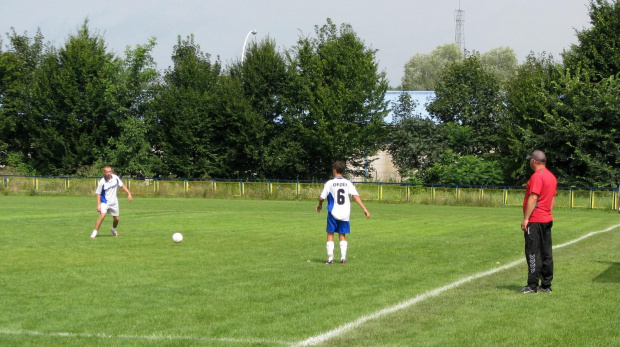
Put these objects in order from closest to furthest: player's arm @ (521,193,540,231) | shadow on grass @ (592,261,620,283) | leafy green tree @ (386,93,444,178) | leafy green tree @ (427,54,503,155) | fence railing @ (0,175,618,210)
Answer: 1. player's arm @ (521,193,540,231)
2. shadow on grass @ (592,261,620,283)
3. fence railing @ (0,175,618,210)
4. leafy green tree @ (386,93,444,178)
5. leafy green tree @ (427,54,503,155)

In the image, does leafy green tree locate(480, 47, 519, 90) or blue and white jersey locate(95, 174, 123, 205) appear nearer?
blue and white jersey locate(95, 174, 123, 205)

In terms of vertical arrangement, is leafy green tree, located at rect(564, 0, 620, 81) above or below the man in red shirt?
above

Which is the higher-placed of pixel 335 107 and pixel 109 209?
pixel 335 107

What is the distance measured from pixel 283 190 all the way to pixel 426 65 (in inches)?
2912

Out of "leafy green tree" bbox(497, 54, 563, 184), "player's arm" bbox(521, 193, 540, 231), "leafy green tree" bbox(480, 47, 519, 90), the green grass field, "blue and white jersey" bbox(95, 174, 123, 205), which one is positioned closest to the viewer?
the green grass field

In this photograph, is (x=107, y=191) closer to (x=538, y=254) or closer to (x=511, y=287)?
(x=511, y=287)

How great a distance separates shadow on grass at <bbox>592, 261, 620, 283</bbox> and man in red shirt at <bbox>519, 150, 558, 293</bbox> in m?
1.86

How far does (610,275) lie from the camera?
12859 millimetres

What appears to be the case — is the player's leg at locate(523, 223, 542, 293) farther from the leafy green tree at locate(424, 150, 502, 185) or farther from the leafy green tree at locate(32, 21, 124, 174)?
the leafy green tree at locate(32, 21, 124, 174)

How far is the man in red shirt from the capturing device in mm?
10680

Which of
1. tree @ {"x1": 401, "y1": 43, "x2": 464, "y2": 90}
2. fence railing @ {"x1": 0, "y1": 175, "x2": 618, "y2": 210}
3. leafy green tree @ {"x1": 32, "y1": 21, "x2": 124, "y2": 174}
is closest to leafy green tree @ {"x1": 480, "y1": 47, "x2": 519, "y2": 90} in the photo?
tree @ {"x1": 401, "y1": 43, "x2": 464, "y2": 90}

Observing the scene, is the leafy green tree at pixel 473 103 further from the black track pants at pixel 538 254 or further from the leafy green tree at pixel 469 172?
the black track pants at pixel 538 254

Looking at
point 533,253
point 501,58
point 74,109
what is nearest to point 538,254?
point 533,253

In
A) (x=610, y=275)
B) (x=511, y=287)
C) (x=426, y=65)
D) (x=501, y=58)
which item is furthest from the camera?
(x=426, y=65)
